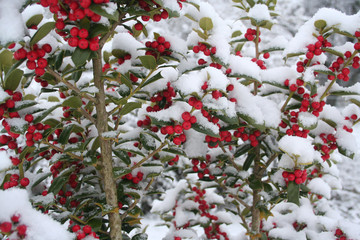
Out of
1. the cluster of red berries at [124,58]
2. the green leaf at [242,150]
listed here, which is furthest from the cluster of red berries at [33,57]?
the green leaf at [242,150]

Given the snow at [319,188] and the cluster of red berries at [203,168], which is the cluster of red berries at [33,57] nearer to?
the cluster of red berries at [203,168]

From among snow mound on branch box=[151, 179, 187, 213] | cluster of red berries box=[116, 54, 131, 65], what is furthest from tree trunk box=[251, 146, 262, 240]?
cluster of red berries box=[116, 54, 131, 65]

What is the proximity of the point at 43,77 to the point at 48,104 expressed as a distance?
0.95 feet

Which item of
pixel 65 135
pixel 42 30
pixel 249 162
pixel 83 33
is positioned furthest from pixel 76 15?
pixel 249 162

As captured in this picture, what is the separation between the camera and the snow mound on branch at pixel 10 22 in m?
0.85

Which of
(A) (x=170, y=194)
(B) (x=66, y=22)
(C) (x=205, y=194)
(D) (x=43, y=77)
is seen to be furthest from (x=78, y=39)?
(C) (x=205, y=194)

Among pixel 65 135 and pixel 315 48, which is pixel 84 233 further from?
pixel 315 48

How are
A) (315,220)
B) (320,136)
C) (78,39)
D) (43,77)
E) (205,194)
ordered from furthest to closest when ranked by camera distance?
(205,194)
(315,220)
(320,136)
(43,77)
(78,39)

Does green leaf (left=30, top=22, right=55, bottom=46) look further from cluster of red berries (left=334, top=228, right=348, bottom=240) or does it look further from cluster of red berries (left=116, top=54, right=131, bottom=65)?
cluster of red berries (left=334, top=228, right=348, bottom=240)

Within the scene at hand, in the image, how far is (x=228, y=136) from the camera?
1.41 metres

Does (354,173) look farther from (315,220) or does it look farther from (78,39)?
(78,39)

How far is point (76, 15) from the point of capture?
0.87 meters

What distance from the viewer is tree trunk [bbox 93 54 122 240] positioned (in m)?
1.17

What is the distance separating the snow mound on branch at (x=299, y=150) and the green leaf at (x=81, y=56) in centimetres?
80
